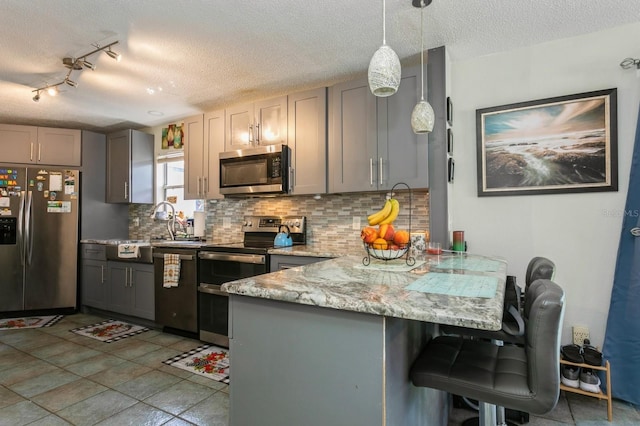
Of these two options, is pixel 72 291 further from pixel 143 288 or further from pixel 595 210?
pixel 595 210

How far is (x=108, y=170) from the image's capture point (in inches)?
181

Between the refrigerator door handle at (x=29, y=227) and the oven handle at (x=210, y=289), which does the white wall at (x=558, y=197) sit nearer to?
the oven handle at (x=210, y=289)

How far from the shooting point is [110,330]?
11.9 ft

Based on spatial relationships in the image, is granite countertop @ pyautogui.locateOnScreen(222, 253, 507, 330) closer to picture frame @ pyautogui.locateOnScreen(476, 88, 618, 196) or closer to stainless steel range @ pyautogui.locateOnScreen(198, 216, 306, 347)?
picture frame @ pyautogui.locateOnScreen(476, 88, 618, 196)

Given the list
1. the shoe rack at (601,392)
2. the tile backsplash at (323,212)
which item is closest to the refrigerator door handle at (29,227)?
the tile backsplash at (323,212)

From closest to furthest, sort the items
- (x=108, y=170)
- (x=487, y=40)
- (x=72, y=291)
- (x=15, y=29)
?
(x=15, y=29)
(x=487, y=40)
(x=72, y=291)
(x=108, y=170)

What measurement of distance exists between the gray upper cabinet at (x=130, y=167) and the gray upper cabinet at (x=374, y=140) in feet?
9.45

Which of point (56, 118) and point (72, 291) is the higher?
point (56, 118)

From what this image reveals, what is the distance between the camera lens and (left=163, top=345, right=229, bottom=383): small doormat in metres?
2.57

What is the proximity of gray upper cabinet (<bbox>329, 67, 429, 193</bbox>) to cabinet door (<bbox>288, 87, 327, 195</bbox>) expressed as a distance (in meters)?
0.08

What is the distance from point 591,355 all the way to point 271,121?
3039 mm

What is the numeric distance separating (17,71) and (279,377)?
3.51 metres

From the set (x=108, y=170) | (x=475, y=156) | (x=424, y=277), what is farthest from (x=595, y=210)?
(x=108, y=170)

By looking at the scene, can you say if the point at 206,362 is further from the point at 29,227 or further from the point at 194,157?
the point at 29,227
